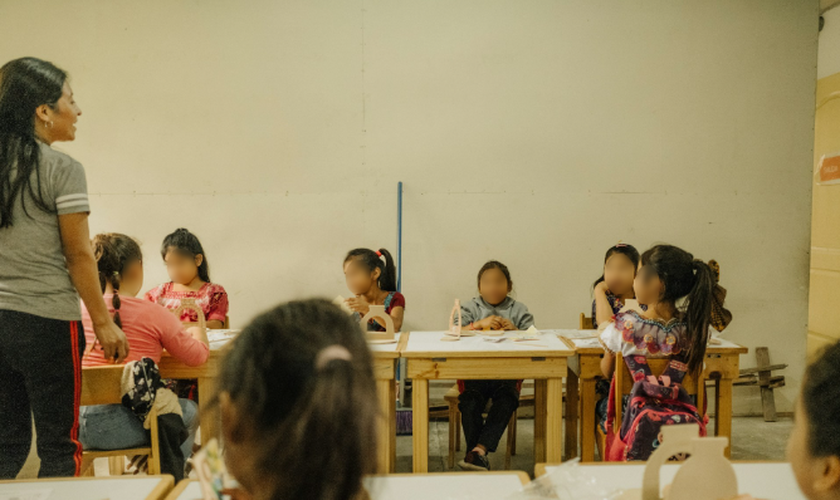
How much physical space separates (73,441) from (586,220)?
3.21 m

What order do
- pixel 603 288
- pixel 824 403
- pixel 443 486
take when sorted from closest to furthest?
pixel 824 403, pixel 443 486, pixel 603 288

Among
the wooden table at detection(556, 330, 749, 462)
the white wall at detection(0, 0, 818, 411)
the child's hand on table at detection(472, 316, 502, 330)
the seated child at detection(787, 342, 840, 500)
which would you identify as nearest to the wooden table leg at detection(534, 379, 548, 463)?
the wooden table at detection(556, 330, 749, 462)

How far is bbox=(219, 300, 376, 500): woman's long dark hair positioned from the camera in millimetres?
605

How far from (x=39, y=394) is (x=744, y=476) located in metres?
1.80

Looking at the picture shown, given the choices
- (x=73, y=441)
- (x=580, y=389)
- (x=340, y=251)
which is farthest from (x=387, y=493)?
(x=340, y=251)

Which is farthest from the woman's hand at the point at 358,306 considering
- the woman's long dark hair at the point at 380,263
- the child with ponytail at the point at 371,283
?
the woman's long dark hair at the point at 380,263

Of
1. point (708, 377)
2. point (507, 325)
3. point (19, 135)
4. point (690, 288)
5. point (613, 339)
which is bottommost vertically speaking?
point (708, 377)

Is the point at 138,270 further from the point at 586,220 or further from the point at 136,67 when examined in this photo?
the point at 586,220

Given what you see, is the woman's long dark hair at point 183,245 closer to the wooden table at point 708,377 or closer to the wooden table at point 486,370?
the wooden table at point 486,370

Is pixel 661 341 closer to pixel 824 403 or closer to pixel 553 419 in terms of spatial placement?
pixel 553 419

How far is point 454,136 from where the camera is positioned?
387cm

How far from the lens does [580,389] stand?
2.71m

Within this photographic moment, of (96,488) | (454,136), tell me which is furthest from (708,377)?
(96,488)

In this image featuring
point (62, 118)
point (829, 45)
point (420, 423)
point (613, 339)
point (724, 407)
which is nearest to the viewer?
point (62, 118)
